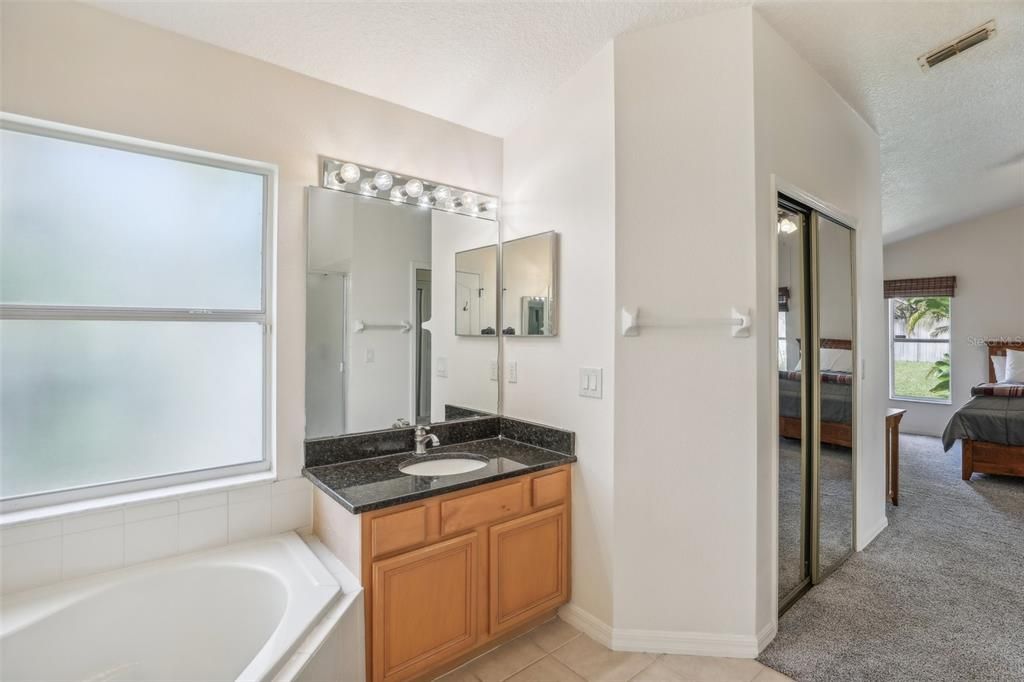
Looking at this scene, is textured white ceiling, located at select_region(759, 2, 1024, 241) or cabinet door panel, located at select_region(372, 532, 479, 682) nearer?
cabinet door panel, located at select_region(372, 532, 479, 682)

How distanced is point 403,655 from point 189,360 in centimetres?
143

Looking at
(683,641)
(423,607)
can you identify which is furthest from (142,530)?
(683,641)

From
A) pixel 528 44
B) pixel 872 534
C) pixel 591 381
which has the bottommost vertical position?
pixel 872 534

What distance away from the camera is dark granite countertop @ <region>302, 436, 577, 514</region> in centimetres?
174

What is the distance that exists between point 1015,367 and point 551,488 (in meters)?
6.18

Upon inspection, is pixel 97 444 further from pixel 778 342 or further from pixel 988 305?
pixel 988 305

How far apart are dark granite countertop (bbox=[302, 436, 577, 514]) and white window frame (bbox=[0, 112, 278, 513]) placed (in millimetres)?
319

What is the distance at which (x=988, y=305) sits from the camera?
228 inches

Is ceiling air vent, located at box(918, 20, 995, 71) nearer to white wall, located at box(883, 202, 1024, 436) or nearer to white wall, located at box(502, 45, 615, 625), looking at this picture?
white wall, located at box(502, 45, 615, 625)

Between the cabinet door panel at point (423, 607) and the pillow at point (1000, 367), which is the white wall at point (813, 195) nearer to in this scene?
the cabinet door panel at point (423, 607)

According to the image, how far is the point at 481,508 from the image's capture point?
6.41ft

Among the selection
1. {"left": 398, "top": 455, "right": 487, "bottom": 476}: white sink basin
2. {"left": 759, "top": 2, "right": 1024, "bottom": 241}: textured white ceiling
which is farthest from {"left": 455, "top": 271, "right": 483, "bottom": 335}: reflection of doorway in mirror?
{"left": 759, "top": 2, "right": 1024, "bottom": 241}: textured white ceiling

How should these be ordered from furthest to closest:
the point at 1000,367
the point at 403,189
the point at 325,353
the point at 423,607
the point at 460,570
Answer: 1. the point at 1000,367
2. the point at 403,189
3. the point at 325,353
4. the point at 460,570
5. the point at 423,607

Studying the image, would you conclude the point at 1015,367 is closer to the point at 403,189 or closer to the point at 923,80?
the point at 923,80
